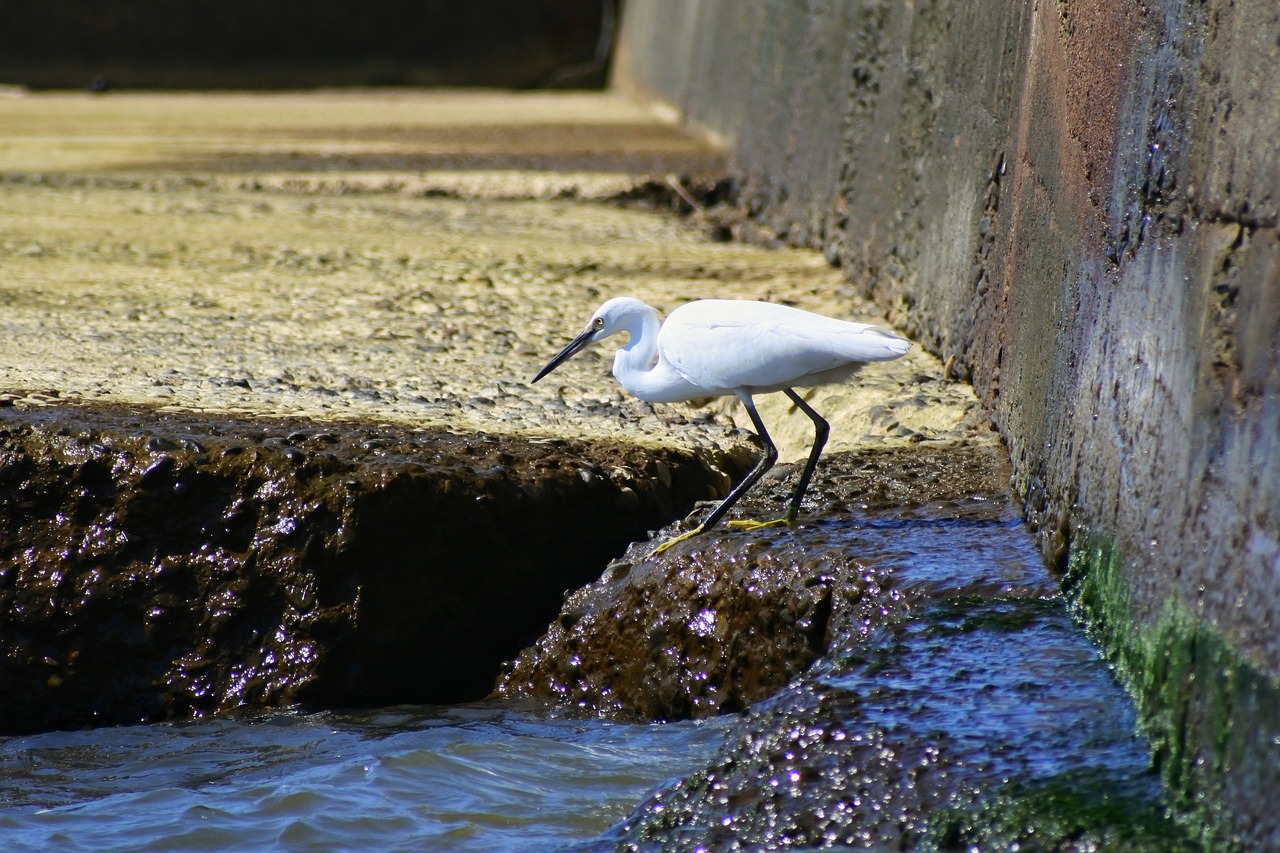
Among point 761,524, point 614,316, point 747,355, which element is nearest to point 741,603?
point 761,524

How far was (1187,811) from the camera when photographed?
2033mm

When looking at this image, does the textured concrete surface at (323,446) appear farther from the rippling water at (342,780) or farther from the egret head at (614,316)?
the egret head at (614,316)

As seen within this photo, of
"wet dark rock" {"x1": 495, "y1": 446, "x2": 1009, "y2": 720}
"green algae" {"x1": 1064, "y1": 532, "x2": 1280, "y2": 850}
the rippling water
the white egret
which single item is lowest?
the rippling water

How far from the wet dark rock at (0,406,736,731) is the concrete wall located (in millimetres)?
1197

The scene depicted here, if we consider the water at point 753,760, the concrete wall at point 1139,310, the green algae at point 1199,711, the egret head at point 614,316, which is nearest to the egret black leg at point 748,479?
the water at point 753,760

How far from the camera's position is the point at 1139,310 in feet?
8.14

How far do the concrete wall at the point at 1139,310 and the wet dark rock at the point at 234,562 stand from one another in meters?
1.20

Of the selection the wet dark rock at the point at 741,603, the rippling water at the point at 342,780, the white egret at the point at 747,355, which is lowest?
the rippling water at the point at 342,780

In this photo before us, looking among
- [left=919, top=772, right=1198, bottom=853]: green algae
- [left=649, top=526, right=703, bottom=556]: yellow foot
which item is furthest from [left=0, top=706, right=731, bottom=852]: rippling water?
[left=919, top=772, right=1198, bottom=853]: green algae

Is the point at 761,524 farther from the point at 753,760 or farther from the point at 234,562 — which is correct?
the point at 234,562

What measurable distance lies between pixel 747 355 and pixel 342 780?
3.74 feet

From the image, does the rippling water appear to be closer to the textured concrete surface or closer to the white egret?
the textured concrete surface

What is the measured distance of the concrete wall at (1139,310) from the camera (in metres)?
1.93

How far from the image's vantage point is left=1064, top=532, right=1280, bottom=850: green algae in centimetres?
184
